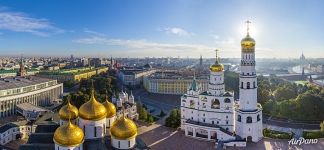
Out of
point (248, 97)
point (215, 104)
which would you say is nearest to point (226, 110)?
point (215, 104)

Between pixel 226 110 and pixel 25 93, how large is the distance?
29577mm

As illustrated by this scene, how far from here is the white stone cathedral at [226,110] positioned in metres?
27.3

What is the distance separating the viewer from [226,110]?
94.2ft

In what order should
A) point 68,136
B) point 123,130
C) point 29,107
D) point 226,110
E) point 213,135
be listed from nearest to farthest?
point 68,136 → point 123,130 → point 213,135 → point 226,110 → point 29,107

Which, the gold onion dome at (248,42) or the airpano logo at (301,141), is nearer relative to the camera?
the airpano logo at (301,141)

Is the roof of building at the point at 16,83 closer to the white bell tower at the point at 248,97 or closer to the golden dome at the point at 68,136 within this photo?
the golden dome at the point at 68,136

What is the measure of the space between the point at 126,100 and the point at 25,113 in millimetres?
12454

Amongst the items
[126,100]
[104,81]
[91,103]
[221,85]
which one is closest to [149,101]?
[104,81]

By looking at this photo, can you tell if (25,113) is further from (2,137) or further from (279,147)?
(279,147)

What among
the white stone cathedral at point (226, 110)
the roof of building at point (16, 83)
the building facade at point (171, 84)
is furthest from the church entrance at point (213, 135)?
the building facade at point (171, 84)

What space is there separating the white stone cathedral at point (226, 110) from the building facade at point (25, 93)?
2395cm

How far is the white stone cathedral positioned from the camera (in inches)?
1074

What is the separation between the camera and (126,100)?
3756 centimetres

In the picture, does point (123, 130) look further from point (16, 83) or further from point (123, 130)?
point (16, 83)
